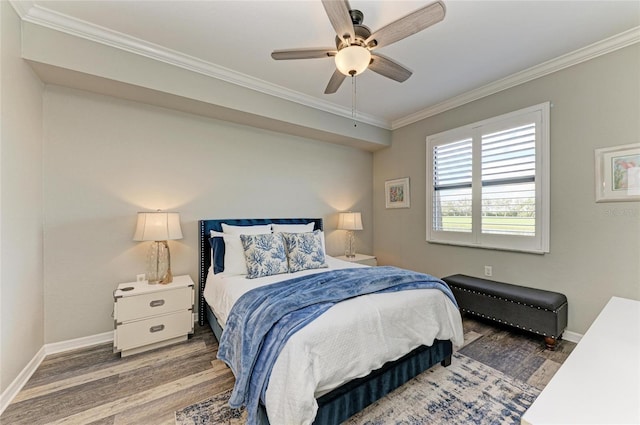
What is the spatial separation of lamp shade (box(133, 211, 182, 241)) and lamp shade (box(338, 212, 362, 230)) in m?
2.35

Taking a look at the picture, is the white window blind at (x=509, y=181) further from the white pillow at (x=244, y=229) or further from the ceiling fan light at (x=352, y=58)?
the white pillow at (x=244, y=229)

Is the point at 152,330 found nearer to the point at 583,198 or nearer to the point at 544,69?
the point at 583,198

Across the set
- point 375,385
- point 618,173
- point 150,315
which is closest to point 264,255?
point 150,315

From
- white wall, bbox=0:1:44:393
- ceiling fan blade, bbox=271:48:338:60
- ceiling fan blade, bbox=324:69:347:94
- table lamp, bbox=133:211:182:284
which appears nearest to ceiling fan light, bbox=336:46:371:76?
ceiling fan blade, bbox=271:48:338:60

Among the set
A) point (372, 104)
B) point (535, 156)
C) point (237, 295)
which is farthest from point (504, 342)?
point (372, 104)

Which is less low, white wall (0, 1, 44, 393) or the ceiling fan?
the ceiling fan

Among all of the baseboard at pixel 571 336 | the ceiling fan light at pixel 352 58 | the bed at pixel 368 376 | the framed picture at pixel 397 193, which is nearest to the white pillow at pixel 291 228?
the bed at pixel 368 376

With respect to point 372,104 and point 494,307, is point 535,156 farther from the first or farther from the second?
point 372,104

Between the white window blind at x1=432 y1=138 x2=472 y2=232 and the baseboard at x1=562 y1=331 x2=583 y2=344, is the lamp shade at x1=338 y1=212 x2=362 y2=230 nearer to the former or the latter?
the white window blind at x1=432 y1=138 x2=472 y2=232

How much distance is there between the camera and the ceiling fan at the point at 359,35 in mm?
1475

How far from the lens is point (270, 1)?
1900 millimetres

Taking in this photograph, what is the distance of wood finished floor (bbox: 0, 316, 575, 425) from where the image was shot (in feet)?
5.52

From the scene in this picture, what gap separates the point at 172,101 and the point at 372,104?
97.3 inches

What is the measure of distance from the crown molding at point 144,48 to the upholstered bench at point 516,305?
2996 mm
